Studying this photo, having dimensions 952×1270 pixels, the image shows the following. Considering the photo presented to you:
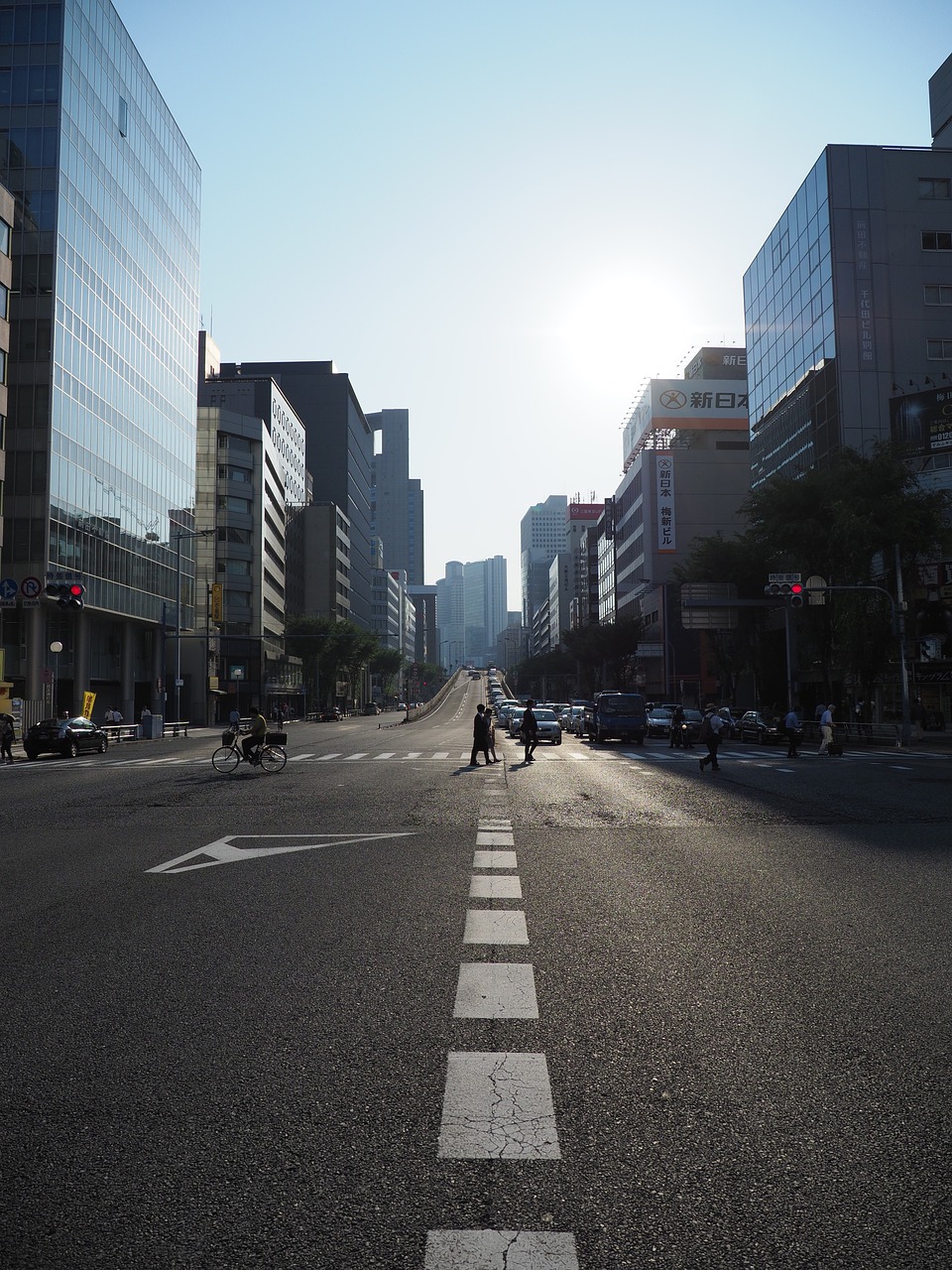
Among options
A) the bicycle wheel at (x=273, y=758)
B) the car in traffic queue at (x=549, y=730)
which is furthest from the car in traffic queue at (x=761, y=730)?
the bicycle wheel at (x=273, y=758)

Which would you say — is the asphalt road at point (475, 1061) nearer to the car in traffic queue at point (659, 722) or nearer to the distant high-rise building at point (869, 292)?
the car in traffic queue at point (659, 722)

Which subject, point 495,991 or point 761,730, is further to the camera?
point 761,730

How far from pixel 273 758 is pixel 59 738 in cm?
1552

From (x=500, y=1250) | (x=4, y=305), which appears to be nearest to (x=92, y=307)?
(x=4, y=305)

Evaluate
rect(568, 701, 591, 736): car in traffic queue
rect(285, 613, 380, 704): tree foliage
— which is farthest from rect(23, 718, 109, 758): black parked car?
rect(285, 613, 380, 704): tree foliage

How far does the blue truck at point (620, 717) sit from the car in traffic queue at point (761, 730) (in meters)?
5.28

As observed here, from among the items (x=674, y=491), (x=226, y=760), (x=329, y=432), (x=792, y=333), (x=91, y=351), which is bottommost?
(x=226, y=760)

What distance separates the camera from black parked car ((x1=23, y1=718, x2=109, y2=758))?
36562 mm

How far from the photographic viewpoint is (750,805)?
646 inches

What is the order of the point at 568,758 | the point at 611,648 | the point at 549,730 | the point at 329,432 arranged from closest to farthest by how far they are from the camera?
1. the point at 568,758
2. the point at 549,730
3. the point at 611,648
4. the point at 329,432

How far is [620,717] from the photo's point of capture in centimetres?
4247

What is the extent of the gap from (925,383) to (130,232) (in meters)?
48.8

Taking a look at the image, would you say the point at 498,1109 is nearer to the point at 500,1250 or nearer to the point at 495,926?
the point at 500,1250

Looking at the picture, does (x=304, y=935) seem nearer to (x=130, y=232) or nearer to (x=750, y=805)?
(x=750, y=805)
